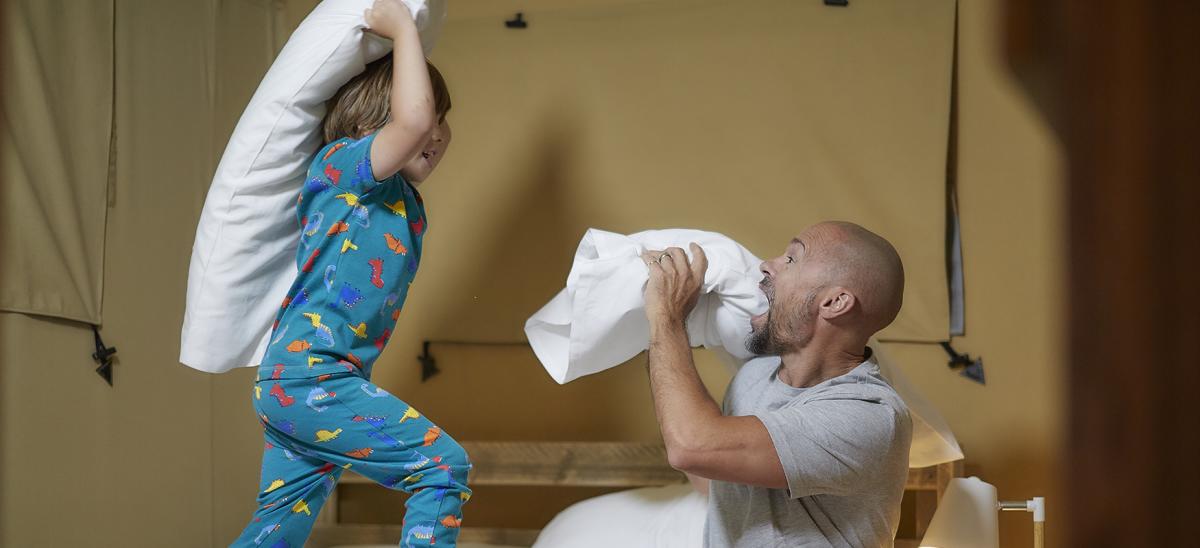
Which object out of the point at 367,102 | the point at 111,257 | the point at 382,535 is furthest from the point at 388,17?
the point at 382,535

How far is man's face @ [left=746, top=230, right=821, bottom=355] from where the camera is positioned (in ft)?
5.33

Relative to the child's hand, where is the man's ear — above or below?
below

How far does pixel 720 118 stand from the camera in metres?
2.68

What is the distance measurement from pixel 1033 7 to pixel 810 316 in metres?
1.41

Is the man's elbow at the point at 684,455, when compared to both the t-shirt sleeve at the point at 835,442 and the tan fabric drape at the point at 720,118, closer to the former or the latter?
the t-shirt sleeve at the point at 835,442

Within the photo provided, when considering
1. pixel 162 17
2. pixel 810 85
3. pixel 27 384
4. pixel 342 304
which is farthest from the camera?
pixel 810 85

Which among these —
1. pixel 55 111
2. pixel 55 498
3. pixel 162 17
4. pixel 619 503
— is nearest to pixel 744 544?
pixel 619 503

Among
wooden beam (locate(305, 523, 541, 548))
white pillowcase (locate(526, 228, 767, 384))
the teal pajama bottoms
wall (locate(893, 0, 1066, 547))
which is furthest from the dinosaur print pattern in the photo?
wall (locate(893, 0, 1066, 547))

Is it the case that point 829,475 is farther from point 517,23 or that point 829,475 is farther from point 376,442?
point 517,23

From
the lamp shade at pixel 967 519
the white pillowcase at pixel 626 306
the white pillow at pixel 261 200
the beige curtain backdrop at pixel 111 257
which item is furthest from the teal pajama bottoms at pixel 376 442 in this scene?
the lamp shade at pixel 967 519

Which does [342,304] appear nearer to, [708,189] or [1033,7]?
[708,189]

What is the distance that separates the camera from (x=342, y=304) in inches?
66.2

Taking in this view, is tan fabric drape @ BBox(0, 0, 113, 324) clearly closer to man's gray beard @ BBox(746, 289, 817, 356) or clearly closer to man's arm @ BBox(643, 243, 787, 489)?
man's arm @ BBox(643, 243, 787, 489)

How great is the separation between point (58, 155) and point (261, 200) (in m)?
0.63
